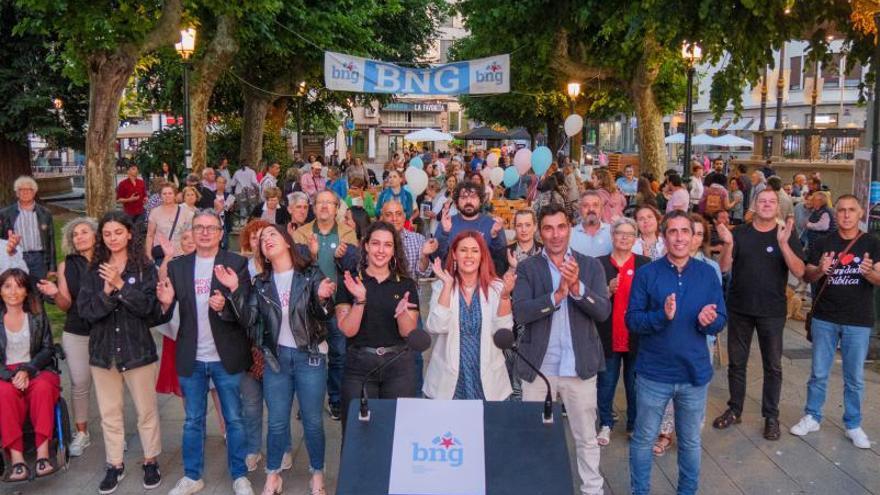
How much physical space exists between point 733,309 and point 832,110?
44316 millimetres

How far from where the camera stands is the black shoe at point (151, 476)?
5266 mm

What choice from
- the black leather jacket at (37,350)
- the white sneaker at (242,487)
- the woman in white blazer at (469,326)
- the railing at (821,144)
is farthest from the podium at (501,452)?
the railing at (821,144)

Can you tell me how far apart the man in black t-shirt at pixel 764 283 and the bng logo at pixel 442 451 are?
3.63 m

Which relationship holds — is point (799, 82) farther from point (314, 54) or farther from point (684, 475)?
point (684, 475)

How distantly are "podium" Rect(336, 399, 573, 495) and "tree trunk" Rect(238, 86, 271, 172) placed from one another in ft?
71.0

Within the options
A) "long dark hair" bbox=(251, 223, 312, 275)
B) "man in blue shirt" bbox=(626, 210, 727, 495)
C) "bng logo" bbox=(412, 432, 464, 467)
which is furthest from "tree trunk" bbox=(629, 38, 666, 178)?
"bng logo" bbox=(412, 432, 464, 467)

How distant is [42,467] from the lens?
16.8ft

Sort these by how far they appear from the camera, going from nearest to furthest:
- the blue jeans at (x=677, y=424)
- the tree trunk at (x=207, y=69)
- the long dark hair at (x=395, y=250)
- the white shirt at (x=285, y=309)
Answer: the blue jeans at (x=677, y=424), the long dark hair at (x=395, y=250), the white shirt at (x=285, y=309), the tree trunk at (x=207, y=69)

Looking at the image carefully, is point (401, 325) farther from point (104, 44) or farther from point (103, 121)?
point (103, 121)

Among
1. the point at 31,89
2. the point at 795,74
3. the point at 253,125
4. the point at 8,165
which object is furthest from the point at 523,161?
the point at 795,74

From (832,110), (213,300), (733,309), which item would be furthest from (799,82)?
(213,300)

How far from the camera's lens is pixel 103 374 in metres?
5.23

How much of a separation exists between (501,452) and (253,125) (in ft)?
74.6

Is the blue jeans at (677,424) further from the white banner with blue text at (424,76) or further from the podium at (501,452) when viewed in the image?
the white banner with blue text at (424,76)
